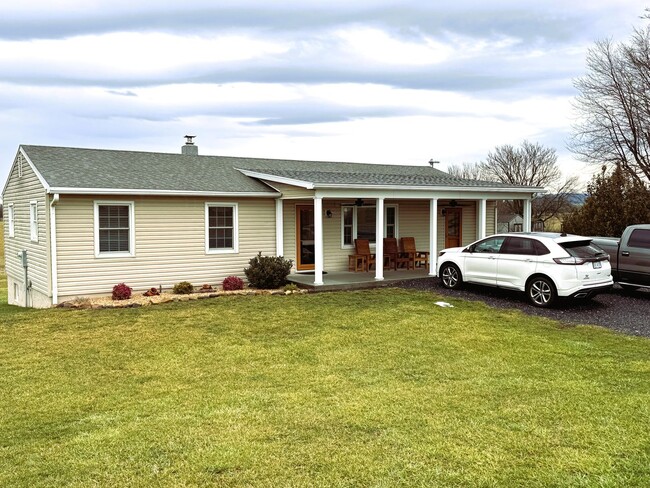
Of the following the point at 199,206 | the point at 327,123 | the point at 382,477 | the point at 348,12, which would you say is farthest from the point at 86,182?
the point at 327,123

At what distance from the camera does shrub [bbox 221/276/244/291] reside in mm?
14766

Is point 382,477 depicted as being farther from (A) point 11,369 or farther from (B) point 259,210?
(B) point 259,210

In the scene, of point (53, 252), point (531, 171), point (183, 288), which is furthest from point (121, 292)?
point (531, 171)

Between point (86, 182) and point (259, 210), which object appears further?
point (259, 210)

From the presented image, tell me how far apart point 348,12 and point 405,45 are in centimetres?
301

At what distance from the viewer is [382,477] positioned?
4.07 m

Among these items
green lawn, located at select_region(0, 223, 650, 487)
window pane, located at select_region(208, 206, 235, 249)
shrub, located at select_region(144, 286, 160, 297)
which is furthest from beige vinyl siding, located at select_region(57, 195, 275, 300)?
green lawn, located at select_region(0, 223, 650, 487)

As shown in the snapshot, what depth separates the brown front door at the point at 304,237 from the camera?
17.3 metres

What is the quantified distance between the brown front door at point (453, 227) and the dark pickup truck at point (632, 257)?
742 cm

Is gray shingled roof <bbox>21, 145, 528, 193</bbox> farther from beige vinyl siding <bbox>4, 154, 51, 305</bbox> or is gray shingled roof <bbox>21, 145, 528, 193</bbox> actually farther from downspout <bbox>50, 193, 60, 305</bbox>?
beige vinyl siding <bbox>4, 154, 51, 305</bbox>

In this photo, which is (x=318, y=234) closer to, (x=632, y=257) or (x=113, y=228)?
(x=113, y=228)

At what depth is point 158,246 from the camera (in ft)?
47.3

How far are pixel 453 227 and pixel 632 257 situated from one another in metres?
8.30

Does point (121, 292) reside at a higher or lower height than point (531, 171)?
lower
